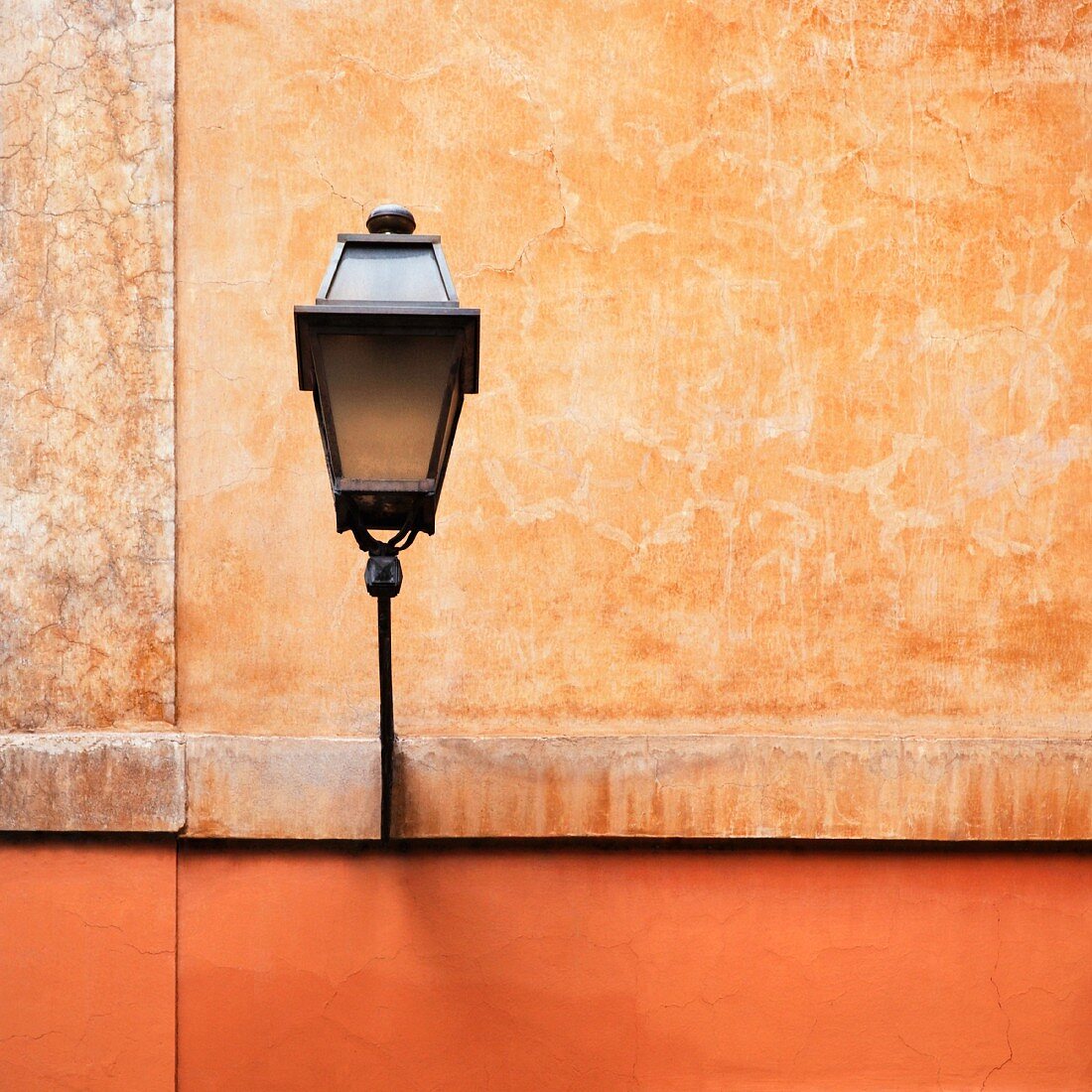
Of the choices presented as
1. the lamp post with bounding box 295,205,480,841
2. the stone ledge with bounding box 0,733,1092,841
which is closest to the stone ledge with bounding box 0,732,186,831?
the stone ledge with bounding box 0,733,1092,841

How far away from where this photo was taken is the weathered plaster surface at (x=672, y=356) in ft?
8.32

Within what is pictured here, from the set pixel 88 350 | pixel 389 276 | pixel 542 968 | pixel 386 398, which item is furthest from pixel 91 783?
pixel 389 276

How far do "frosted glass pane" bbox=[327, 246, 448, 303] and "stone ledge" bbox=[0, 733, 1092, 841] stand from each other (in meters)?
1.12

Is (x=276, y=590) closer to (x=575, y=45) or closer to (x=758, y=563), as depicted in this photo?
(x=758, y=563)

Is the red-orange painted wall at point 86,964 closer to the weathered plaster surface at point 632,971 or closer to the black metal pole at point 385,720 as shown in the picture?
the weathered plaster surface at point 632,971

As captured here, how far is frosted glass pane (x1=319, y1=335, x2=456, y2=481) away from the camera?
1.81m

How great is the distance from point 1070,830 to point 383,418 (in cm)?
194

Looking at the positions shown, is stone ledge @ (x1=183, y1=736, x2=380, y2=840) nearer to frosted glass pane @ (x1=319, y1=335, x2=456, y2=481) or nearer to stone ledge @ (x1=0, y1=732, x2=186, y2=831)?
stone ledge @ (x1=0, y1=732, x2=186, y2=831)

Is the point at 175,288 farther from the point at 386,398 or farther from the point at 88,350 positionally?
the point at 386,398

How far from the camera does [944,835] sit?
8.15ft

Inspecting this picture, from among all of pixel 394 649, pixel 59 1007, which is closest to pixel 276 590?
pixel 394 649

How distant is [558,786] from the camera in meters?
2.47

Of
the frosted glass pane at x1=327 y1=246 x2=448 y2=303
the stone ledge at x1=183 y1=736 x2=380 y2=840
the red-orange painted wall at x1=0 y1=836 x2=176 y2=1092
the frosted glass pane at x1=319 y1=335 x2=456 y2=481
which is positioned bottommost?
the red-orange painted wall at x1=0 y1=836 x2=176 y2=1092

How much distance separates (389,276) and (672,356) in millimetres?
938
